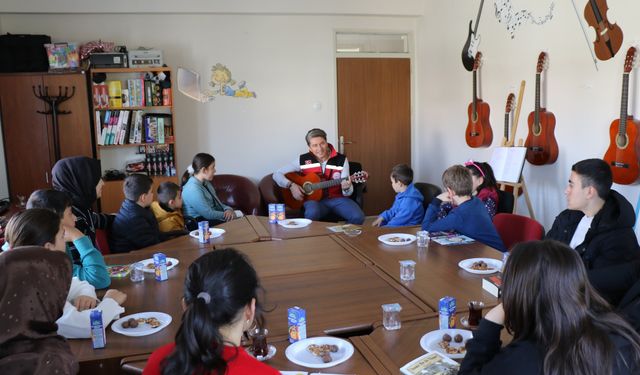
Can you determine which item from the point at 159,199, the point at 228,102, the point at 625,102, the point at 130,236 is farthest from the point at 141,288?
the point at 228,102

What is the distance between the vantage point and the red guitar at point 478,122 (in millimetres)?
5434

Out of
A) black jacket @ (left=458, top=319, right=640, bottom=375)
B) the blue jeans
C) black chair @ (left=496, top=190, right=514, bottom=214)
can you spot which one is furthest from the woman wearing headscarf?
black chair @ (left=496, top=190, right=514, bottom=214)

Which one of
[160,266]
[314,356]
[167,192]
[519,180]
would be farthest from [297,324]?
[519,180]

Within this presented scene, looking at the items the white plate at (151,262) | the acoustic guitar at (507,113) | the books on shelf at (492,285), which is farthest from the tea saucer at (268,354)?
the acoustic guitar at (507,113)

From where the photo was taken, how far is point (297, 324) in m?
1.90

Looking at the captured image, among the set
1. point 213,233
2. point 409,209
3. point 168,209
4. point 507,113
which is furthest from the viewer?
point 507,113

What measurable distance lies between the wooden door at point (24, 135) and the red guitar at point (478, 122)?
4253mm

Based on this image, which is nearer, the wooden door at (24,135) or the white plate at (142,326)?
the white plate at (142,326)

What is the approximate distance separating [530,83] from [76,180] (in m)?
3.73

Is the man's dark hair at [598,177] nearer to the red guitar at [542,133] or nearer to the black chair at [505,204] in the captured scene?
the black chair at [505,204]

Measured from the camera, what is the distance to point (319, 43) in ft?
20.9

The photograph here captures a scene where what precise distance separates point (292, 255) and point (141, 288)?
0.86 meters

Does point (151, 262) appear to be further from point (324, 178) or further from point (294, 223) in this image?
point (324, 178)

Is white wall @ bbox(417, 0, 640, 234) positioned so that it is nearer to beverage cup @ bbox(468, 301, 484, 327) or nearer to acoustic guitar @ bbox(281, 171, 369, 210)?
acoustic guitar @ bbox(281, 171, 369, 210)
